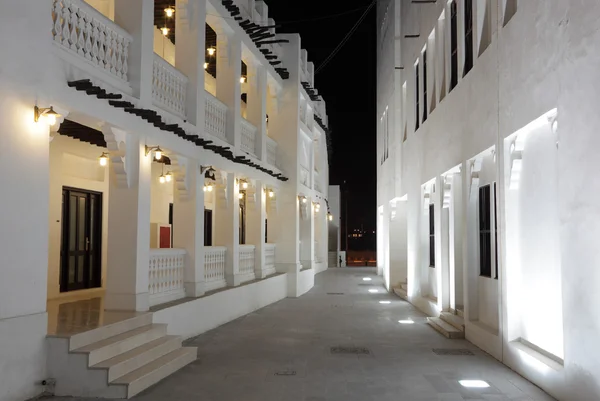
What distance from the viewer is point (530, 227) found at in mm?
8641

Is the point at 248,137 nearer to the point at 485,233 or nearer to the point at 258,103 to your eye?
the point at 258,103

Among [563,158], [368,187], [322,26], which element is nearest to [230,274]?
[563,158]

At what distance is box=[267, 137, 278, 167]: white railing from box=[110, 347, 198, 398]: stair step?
10870 millimetres

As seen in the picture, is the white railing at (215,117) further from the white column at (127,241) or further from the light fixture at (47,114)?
the light fixture at (47,114)

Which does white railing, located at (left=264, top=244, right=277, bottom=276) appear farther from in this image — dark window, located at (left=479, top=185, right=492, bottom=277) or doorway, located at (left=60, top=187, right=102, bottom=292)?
dark window, located at (left=479, top=185, right=492, bottom=277)

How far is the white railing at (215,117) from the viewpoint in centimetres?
1369

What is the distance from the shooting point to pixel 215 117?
46.6ft

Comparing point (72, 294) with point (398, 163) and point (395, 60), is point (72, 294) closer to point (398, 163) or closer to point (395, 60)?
point (398, 163)

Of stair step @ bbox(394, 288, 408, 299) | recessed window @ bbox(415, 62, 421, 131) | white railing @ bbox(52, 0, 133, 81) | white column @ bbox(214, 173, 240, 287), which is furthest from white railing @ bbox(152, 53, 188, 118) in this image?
stair step @ bbox(394, 288, 408, 299)

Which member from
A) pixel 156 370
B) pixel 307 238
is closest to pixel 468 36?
pixel 156 370

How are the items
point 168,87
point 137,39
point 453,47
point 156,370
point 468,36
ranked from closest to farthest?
point 156,370 → point 137,39 → point 168,87 → point 468,36 → point 453,47

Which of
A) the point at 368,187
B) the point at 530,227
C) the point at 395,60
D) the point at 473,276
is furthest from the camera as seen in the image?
the point at 368,187

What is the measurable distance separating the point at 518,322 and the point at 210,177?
12601mm

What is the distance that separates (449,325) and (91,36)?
9.23m
